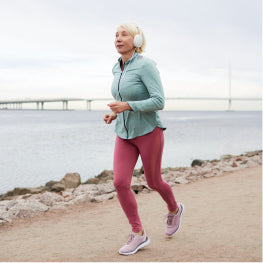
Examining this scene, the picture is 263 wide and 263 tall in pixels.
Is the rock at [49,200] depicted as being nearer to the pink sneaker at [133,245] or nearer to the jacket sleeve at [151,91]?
the pink sneaker at [133,245]

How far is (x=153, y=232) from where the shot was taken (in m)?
4.88

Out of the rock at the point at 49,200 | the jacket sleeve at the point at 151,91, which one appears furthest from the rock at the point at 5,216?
the jacket sleeve at the point at 151,91

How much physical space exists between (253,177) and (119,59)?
6.18m

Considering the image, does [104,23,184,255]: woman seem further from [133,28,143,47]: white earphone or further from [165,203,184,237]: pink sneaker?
[165,203,184,237]: pink sneaker

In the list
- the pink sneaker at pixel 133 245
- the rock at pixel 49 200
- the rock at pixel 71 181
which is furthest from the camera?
the rock at pixel 71 181

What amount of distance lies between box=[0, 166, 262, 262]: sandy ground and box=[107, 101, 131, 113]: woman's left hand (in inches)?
58.6

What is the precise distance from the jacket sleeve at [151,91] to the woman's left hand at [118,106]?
48 mm

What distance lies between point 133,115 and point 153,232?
1.85 meters

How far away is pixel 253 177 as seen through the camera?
9.02 m

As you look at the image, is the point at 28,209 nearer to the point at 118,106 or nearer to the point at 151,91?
the point at 118,106

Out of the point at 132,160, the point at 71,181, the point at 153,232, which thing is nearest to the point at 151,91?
the point at 132,160

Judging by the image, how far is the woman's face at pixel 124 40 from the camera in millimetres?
3707

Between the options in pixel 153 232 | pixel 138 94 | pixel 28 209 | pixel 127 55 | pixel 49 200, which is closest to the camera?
pixel 138 94

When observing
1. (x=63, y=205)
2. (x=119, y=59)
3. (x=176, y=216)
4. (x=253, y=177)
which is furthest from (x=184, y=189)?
(x=119, y=59)
